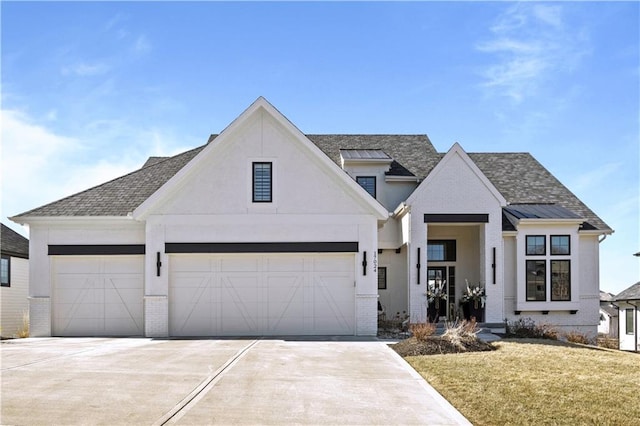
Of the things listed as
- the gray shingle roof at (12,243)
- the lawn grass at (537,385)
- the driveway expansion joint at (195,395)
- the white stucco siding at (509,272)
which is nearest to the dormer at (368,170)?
the white stucco siding at (509,272)

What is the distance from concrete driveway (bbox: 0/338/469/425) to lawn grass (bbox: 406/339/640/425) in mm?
453

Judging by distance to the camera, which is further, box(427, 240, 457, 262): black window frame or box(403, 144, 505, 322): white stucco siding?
box(427, 240, 457, 262): black window frame

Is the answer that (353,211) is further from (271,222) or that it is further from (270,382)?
(270,382)

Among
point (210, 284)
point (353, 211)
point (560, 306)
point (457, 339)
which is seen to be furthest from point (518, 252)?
point (210, 284)

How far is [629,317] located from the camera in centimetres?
3309

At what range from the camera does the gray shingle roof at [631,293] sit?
103 ft

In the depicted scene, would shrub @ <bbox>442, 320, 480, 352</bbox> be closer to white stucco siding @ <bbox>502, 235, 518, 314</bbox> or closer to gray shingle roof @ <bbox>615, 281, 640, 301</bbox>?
white stucco siding @ <bbox>502, 235, 518, 314</bbox>

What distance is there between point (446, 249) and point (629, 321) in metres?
14.7

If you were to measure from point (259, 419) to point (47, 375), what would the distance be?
207 inches

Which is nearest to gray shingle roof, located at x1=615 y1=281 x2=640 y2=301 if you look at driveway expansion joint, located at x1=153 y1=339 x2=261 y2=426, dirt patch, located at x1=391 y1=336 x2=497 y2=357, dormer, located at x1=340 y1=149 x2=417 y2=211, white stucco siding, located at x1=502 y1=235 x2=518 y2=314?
white stucco siding, located at x1=502 y1=235 x2=518 y2=314

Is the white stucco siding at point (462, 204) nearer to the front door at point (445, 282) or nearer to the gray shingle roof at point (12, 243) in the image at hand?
the front door at point (445, 282)

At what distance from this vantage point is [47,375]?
1178cm

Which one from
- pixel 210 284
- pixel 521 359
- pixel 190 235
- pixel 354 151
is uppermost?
pixel 354 151

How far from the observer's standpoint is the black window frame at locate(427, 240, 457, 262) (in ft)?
81.5
